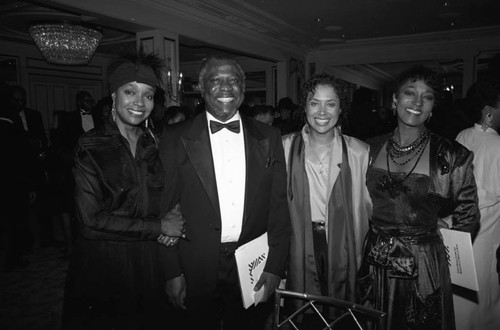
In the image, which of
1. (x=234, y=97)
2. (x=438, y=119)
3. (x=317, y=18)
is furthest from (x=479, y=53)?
(x=234, y=97)

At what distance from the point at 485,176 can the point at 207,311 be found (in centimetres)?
181

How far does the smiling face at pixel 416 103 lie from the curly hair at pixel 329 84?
0.34 metres

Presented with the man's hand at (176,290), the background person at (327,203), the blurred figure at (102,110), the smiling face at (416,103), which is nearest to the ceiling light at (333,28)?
the blurred figure at (102,110)

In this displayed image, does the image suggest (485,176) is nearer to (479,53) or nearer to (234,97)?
(234,97)

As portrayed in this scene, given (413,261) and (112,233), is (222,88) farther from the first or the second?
(413,261)

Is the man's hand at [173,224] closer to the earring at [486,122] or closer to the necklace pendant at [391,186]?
the necklace pendant at [391,186]

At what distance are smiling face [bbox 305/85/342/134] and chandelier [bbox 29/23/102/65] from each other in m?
5.35

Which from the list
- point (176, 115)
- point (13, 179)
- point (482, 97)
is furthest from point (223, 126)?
point (13, 179)

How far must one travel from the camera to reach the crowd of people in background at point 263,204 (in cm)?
161

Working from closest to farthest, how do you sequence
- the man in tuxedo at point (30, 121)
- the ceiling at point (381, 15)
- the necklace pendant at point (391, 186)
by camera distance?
the necklace pendant at point (391, 186) < the man in tuxedo at point (30, 121) < the ceiling at point (381, 15)

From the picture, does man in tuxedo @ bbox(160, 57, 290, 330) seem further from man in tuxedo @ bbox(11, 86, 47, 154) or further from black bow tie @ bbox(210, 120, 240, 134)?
man in tuxedo @ bbox(11, 86, 47, 154)

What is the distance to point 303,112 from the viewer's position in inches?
87.7

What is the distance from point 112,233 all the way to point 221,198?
0.51 m

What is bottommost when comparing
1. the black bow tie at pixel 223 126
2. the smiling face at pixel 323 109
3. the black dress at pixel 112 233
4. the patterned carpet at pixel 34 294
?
the patterned carpet at pixel 34 294
